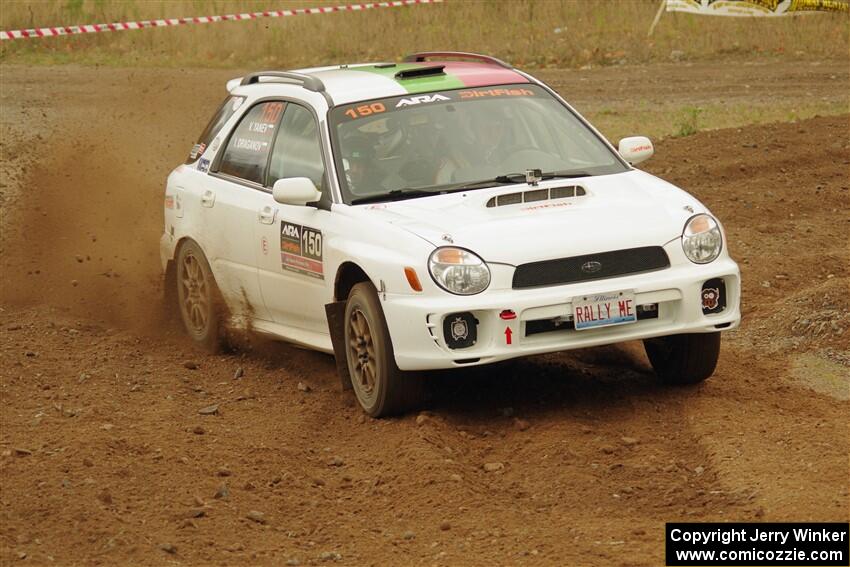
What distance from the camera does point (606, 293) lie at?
297 inches

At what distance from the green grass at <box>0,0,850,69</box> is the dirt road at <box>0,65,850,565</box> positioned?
1199cm

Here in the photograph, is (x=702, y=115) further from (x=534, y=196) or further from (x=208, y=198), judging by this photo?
(x=534, y=196)

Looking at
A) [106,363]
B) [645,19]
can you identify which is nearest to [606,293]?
[106,363]

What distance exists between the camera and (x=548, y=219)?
7773mm

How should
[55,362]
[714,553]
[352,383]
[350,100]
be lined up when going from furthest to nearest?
[55,362]
[350,100]
[352,383]
[714,553]

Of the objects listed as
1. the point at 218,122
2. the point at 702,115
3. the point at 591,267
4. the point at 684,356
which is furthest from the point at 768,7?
the point at 591,267

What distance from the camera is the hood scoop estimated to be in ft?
26.5

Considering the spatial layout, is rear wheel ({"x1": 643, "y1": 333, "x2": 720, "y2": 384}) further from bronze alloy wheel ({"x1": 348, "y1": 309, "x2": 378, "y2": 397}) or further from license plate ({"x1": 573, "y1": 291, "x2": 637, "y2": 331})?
bronze alloy wheel ({"x1": 348, "y1": 309, "x2": 378, "y2": 397})

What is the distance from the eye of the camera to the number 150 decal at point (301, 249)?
27.7 ft

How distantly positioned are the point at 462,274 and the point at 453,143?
4.66 ft

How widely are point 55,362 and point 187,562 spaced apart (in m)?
4.14

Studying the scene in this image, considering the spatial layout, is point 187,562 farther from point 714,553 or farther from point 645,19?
point 645,19

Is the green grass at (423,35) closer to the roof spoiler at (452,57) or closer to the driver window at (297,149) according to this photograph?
the roof spoiler at (452,57)

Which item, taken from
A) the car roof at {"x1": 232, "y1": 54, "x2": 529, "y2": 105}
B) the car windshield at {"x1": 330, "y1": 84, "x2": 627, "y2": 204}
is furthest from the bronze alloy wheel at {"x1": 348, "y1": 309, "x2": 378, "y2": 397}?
the car roof at {"x1": 232, "y1": 54, "x2": 529, "y2": 105}
